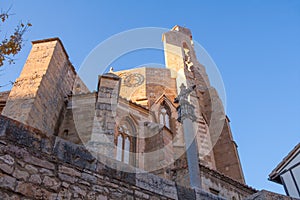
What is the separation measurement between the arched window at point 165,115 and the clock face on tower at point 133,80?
10.7 feet

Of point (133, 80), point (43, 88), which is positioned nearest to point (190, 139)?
point (43, 88)

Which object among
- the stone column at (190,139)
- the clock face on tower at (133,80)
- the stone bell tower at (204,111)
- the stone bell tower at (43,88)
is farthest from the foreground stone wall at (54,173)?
the clock face on tower at (133,80)

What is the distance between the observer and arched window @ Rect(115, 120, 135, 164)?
9766 millimetres

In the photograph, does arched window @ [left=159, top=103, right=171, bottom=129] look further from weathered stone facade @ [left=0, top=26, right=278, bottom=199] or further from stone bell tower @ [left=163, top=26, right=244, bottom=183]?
stone bell tower @ [left=163, top=26, right=244, bottom=183]

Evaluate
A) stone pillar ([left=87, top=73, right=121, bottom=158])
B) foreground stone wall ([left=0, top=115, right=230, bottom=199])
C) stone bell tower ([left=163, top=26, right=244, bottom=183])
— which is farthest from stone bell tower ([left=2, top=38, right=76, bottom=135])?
stone bell tower ([left=163, top=26, right=244, bottom=183])

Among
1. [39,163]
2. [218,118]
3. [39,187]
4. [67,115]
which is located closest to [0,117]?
[39,163]

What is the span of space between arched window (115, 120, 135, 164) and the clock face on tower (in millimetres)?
6519

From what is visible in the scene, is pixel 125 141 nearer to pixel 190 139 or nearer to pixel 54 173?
pixel 190 139

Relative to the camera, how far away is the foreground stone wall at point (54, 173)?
266 centimetres

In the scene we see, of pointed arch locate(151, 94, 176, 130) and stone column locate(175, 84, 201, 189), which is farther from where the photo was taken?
pointed arch locate(151, 94, 176, 130)

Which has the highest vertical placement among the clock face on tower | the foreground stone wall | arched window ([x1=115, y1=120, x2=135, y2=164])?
the clock face on tower

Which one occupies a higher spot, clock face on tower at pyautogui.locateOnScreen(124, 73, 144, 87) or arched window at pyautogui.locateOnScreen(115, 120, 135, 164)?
clock face on tower at pyautogui.locateOnScreen(124, 73, 144, 87)

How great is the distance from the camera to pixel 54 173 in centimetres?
293

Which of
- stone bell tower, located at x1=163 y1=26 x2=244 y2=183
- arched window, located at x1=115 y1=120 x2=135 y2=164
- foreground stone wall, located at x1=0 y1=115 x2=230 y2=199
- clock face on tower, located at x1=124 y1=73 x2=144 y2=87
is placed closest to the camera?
foreground stone wall, located at x1=0 y1=115 x2=230 y2=199
